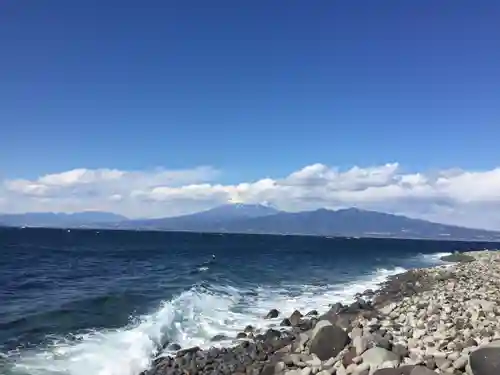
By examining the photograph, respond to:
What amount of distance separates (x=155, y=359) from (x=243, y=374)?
151 inches

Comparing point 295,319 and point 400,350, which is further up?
point 400,350

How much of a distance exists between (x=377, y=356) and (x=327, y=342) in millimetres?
2392

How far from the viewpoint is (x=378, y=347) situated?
12539mm

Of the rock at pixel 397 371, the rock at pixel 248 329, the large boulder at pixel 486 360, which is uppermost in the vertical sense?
the large boulder at pixel 486 360

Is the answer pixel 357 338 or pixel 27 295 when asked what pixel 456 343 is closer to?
pixel 357 338

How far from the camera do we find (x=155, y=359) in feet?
53.1

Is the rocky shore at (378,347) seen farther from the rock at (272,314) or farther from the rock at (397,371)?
the rock at (272,314)

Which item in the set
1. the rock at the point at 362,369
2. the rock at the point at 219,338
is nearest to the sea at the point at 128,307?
the rock at the point at 219,338

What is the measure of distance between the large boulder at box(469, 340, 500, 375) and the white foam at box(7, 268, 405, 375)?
9.76 meters

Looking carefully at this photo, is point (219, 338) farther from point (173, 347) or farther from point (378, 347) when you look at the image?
point (378, 347)

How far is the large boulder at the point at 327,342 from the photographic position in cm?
1388

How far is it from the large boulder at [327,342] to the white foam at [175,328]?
17.1 ft

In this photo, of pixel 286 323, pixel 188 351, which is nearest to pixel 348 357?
pixel 188 351

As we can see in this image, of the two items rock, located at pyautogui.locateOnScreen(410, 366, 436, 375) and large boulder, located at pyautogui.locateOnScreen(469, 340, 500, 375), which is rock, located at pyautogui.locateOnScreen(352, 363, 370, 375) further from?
large boulder, located at pyautogui.locateOnScreen(469, 340, 500, 375)
